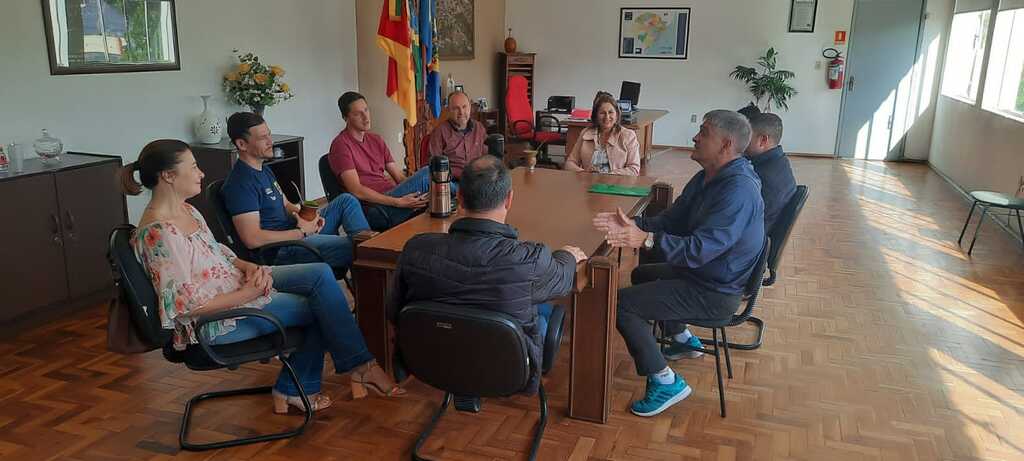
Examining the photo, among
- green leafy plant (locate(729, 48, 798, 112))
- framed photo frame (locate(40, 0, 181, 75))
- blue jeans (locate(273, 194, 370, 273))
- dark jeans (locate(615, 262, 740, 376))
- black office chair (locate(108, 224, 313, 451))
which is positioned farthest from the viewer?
green leafy plant (locate(729, 48, 798, 112))

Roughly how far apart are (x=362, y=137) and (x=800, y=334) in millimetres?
2627

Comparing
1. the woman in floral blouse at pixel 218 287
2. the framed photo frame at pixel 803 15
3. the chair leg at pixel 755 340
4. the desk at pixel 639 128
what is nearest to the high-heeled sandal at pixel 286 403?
the woman in floral blouse at pixel 218 287

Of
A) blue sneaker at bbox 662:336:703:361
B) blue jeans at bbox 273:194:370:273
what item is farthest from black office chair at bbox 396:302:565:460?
blue sneaker at bbox 662:336:703:361

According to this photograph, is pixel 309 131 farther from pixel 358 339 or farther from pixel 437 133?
pixel 358 339

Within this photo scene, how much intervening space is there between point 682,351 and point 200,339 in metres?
2.15

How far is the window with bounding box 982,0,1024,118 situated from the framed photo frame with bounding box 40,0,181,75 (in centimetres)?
687

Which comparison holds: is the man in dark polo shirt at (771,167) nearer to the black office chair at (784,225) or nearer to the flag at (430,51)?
the black office chair at (784,225)

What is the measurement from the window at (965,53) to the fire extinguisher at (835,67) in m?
1.16

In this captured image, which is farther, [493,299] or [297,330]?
[297,330]

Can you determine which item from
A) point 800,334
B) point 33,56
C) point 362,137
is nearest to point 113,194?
point 33,56

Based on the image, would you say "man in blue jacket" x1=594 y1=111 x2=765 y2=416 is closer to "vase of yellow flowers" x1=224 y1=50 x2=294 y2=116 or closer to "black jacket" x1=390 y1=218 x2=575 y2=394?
"black jacket" x1=390 y1=218 x2=575 y2=394

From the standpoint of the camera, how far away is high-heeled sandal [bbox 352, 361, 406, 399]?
303 cm

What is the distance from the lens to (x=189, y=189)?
2527 millimetres

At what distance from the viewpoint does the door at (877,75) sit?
9328 mm
